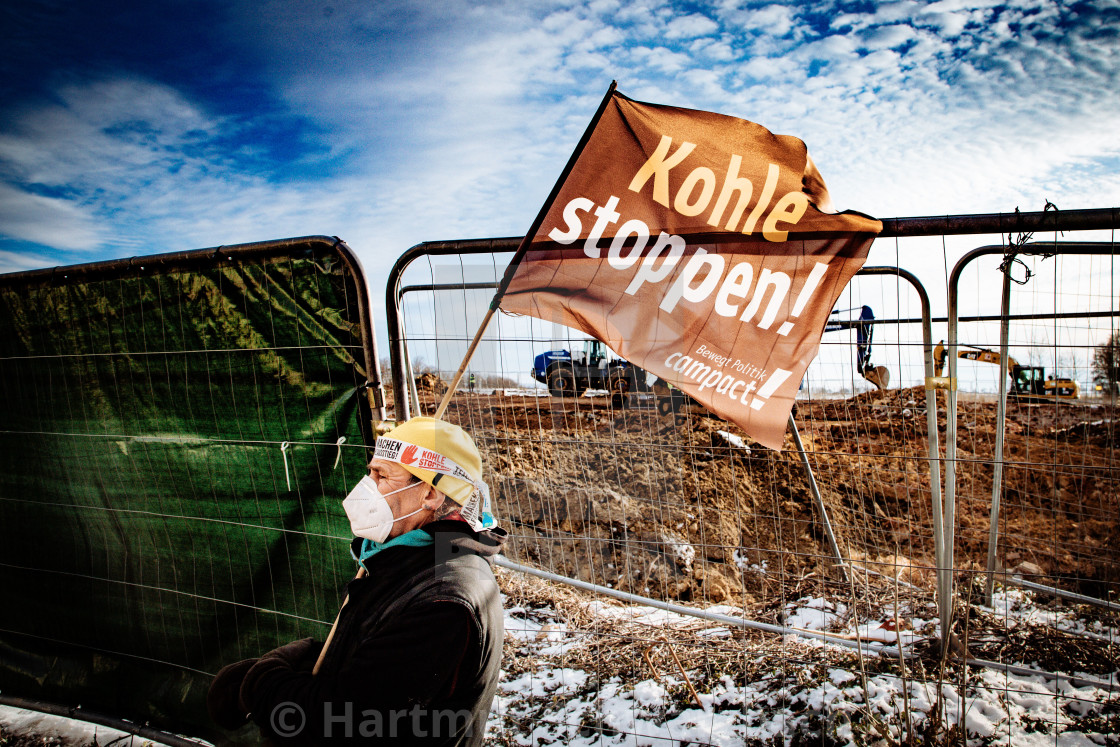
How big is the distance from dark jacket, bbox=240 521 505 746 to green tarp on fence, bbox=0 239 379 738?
1002 millimetres

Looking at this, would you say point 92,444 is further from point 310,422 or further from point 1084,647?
point 1084,647

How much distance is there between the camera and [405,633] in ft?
5.24

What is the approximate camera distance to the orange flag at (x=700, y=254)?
7.89 ft

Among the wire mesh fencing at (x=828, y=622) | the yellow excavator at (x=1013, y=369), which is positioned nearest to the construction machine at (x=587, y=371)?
the wire mesh fencing at (x=828, y=622)

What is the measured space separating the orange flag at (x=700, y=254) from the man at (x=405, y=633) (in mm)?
967

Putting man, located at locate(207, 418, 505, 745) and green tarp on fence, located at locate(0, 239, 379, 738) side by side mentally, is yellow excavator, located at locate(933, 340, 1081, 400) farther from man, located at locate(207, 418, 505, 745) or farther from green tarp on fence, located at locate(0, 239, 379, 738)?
green tarp on fence, located at locate(0, 239, 379, 738)

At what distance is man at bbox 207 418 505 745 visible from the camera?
1.57m

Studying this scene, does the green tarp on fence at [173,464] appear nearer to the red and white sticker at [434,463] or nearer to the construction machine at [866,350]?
the red and white sticker at [434,463]

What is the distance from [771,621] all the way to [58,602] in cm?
525

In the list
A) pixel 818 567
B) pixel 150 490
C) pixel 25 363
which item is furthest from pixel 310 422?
pixel 818 567

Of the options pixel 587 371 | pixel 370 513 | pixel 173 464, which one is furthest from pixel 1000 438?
pixel 173 464

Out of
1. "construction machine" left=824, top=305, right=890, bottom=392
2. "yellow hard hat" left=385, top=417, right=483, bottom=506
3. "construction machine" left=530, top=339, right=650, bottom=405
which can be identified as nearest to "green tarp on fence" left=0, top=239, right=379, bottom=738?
"yellow hard hat" left=385, top=417, right=483, bottom=506

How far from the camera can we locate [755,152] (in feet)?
7.88

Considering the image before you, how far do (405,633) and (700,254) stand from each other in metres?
1.97
